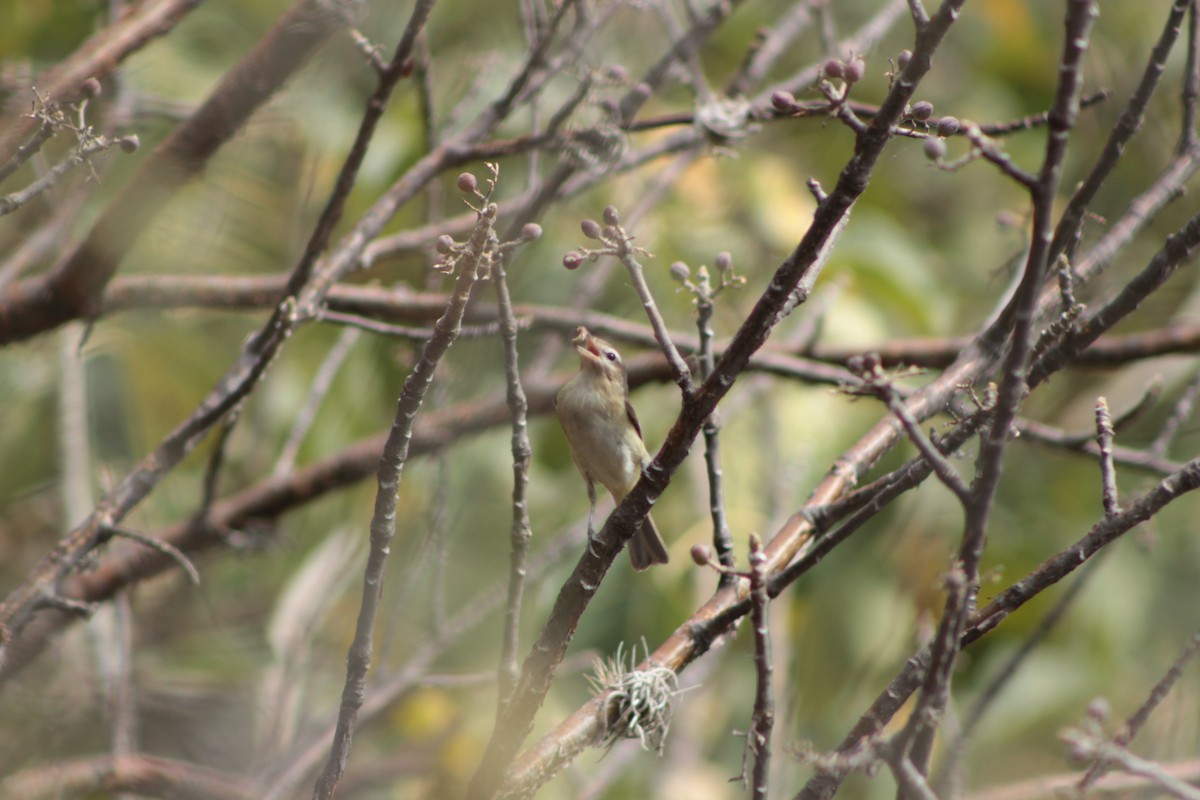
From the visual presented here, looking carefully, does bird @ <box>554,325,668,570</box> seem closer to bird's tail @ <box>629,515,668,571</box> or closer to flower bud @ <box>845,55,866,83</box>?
bird's tail @ <box>629,515,668,571</box>

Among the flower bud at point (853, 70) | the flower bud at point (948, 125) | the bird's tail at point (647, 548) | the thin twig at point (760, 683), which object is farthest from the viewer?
the bird's tail at point (647, 548)

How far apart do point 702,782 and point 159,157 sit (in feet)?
13.6

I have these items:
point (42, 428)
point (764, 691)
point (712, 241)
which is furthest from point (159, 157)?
point (712, 241)

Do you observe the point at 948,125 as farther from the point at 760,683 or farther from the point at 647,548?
the point at 647,548

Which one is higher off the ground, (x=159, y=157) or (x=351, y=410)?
(x=351, y=410)

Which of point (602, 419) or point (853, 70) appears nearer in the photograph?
point (853, 70)

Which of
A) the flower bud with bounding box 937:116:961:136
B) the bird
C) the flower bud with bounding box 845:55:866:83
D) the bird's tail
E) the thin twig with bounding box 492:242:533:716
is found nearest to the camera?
the flower bud with bounding box 845:55:866:83

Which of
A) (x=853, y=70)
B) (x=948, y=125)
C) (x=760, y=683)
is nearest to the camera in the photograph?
(x=853, y=70)

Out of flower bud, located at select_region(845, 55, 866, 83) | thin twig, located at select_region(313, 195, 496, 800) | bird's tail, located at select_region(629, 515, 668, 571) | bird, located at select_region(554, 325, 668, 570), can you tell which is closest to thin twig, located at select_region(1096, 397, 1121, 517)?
flower bud, located at select_region(845, 55, 866, 83)

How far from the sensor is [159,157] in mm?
2824

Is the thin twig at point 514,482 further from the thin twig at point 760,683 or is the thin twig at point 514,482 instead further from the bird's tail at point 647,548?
the bird's tail at point 647,548

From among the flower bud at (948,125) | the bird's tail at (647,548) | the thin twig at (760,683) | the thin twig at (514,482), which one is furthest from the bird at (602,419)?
the flower bud at (948,125)

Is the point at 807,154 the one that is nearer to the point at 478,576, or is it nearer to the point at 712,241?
the point at 712,241

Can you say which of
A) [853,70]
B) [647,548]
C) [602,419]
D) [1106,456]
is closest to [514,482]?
[853,70]
